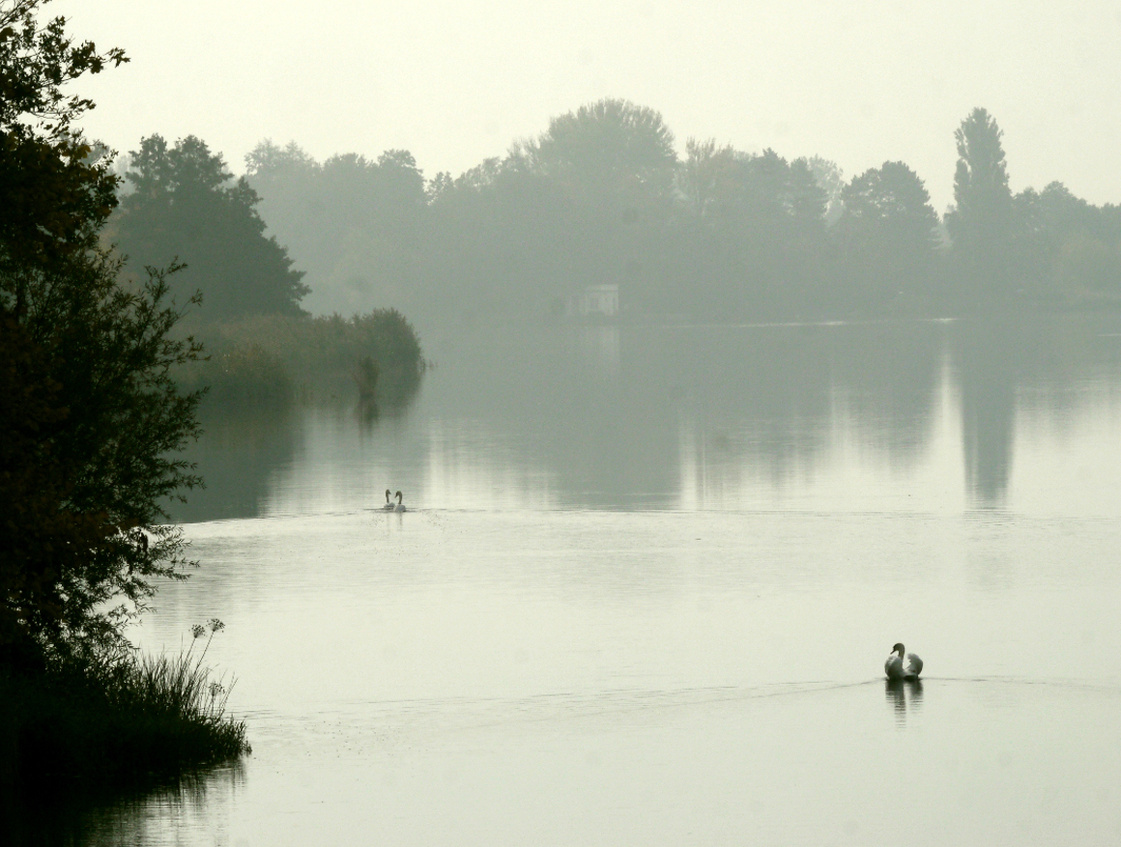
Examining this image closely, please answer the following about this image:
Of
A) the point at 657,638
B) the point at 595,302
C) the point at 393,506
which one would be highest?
the point at 595,302

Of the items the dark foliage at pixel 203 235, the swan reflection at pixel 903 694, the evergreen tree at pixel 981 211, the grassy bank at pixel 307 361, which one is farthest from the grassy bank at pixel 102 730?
the evergreen tree at pixel 981 211

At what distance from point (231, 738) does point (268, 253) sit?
5291 cm

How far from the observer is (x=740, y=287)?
13575 centimetres

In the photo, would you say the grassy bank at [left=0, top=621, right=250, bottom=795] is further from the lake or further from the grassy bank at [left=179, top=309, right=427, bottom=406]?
the grassy bank at [left=179, top=309, right=427, bottom=406]

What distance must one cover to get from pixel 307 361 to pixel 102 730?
44595 mm

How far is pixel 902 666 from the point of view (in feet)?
47.2

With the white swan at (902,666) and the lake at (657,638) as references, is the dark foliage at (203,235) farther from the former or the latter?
the white swan at (902,666)

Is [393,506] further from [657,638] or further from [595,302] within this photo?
[595,302]

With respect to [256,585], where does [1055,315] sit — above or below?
above

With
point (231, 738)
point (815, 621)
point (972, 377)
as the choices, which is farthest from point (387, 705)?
point (972, 377)

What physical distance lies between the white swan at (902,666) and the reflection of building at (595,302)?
12071 cm

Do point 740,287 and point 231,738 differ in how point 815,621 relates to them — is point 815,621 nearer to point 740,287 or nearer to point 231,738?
point 231,738

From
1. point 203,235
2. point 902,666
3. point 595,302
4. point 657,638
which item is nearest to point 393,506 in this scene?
point 657,638

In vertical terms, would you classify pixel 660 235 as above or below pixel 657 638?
above
